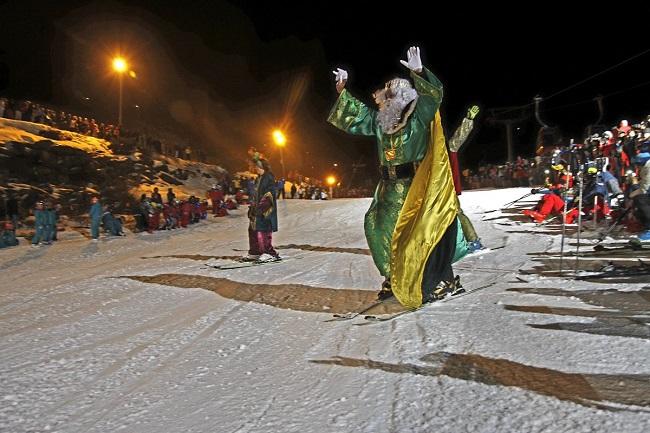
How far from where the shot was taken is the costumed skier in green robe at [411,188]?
14.7 feet

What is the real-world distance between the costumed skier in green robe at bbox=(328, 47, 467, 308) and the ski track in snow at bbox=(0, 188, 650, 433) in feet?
1.28

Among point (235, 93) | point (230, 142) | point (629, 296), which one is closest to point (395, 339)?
point (629, 296)

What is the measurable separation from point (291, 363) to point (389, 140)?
2.46m

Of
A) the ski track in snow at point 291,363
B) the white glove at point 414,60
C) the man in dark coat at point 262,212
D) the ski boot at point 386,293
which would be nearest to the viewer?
the ski track in snow at point 291,363

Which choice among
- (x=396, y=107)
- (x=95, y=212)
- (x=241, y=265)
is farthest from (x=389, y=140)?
(x=95, y=212)

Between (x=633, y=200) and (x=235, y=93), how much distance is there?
54.3 meters

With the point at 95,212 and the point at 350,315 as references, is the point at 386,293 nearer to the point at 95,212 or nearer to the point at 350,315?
the point at 350,315

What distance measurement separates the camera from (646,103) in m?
31.0

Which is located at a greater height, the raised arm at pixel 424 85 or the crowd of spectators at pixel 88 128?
the crowd of spectators at pixel 88 128

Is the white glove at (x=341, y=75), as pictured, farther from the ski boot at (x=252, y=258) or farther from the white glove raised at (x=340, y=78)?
the ski boot at (x=252, y=258)

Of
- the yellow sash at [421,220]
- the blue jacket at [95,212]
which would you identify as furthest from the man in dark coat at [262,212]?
the blue jacket at [95,212]

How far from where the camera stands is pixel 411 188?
15.5 ft

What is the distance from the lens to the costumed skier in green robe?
14.7ft

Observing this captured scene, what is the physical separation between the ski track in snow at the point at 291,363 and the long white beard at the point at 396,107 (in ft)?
5.72
